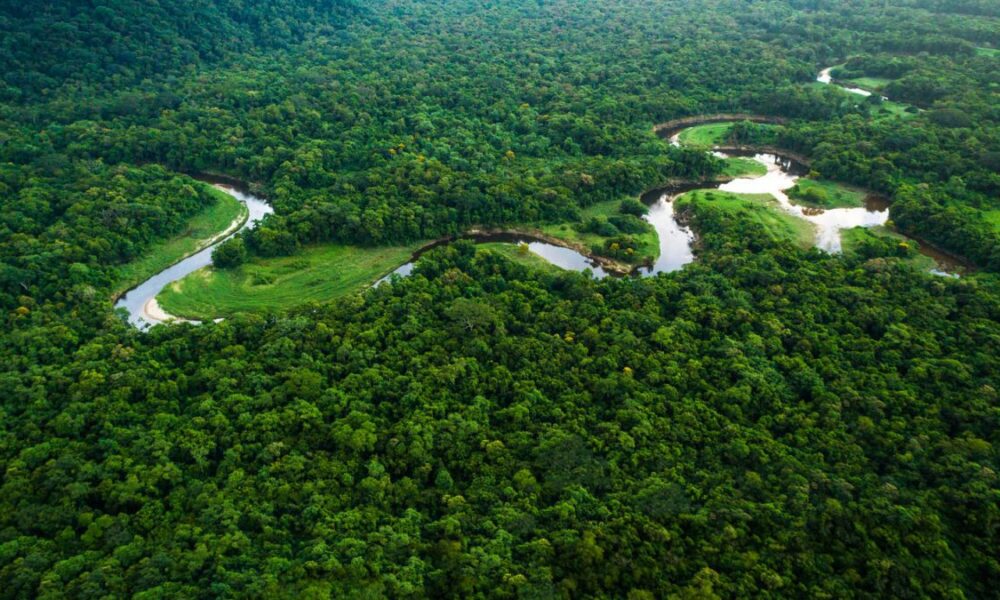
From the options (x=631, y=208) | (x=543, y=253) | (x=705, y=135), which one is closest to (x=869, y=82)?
(x=705, y=135)

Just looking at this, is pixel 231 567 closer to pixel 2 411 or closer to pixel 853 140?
pixel 2 411

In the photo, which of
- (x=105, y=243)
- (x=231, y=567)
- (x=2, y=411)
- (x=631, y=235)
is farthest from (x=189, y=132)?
(x=231, y=567)

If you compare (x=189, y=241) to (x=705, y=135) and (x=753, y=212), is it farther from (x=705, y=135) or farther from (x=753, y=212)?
(x=705, y=135)

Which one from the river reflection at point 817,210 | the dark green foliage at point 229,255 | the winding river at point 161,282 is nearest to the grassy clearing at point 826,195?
the river reflection at point 817,210

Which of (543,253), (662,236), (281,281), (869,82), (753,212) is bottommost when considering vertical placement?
(543,253)

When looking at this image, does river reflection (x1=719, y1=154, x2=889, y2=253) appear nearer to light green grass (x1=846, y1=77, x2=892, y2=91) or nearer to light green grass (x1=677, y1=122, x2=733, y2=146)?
light green grass (x1=677, y1=122, x2=733, y2=146)

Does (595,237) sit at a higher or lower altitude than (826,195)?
lower
